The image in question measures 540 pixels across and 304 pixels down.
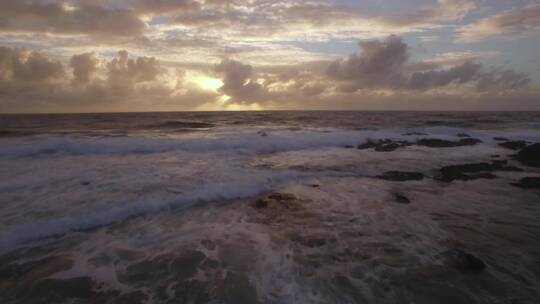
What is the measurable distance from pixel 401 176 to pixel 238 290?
892 centimetres

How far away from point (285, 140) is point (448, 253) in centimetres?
1669

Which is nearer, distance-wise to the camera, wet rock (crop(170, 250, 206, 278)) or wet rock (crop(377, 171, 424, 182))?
wet rock (crop(170, 250, 206, 278))

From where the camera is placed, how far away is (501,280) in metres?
4.52

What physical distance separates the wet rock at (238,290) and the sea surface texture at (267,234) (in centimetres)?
Answer: 3

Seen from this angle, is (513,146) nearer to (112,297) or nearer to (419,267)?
(419,267)

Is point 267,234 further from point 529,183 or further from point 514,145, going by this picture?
point 514,145

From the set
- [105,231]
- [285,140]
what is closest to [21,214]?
[105,231]

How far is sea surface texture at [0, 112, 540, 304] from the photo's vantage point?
4395mm

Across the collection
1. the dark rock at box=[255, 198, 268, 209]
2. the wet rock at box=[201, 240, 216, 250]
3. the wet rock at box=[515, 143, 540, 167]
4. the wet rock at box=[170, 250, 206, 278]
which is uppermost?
the wet rock at box=[515, 143, 540, 167]

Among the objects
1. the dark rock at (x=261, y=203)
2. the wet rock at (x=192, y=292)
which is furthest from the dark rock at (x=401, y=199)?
the wet rock at (x=192, y=292)

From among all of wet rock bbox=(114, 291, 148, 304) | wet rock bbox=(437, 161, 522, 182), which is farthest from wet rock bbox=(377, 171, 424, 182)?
wet rock bbox=(114, 291, 148, 304)

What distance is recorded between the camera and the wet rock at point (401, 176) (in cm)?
1116

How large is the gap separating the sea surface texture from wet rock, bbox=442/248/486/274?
1.0 inches

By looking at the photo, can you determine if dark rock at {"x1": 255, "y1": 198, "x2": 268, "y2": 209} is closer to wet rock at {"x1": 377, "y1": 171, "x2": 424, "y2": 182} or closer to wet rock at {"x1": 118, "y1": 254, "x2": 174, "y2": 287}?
wet rock at {"x1": 118, "y1": 254, "x2": 174, "y2": 287}
